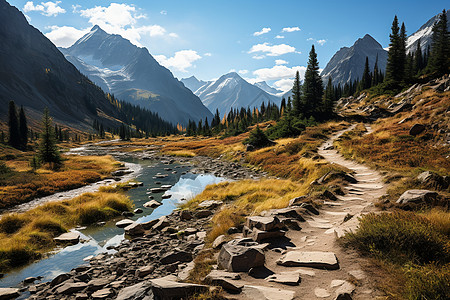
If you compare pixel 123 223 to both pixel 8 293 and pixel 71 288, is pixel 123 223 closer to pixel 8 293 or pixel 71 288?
pixel 8 293

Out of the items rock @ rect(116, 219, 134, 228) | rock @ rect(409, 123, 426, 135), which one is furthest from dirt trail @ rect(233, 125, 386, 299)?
rock @ rect(409, 123, 426, 135)

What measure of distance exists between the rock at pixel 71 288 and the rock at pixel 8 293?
1.51m

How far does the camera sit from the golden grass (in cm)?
967

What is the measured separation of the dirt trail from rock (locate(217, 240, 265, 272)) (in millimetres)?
309

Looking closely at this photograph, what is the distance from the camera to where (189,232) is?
36.0 ft

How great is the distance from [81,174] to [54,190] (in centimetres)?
654

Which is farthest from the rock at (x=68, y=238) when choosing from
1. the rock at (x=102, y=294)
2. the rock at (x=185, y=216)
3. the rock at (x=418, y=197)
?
the rock at (x=418, y=197)

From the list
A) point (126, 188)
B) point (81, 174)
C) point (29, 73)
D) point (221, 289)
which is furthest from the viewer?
point (29, 73)

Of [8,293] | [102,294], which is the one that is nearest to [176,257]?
[102,294]

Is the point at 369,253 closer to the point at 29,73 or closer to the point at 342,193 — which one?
the point at 342,193

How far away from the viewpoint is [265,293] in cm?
454

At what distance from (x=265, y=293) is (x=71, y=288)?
20.8 ft

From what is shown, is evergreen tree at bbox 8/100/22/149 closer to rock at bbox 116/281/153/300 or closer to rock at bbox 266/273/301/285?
rock at bbox 116/281/153/300

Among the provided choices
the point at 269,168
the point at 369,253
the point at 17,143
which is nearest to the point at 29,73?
the point at 17,143
